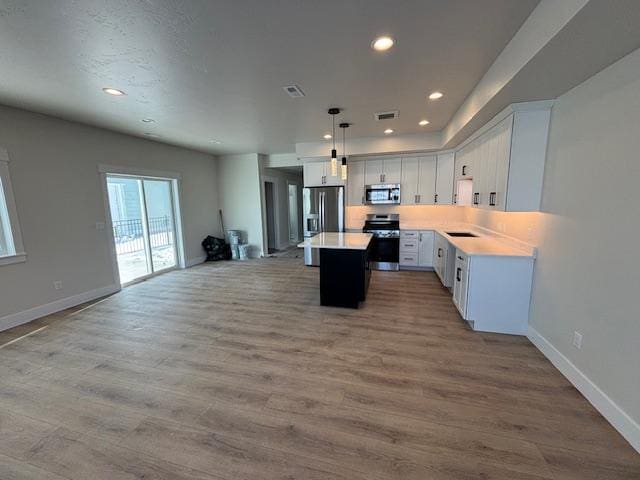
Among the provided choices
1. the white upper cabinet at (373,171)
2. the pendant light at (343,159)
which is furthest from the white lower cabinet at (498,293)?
the white upper cabinet at (373,171)

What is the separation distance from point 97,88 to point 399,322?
4.32 m

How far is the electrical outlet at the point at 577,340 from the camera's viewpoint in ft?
7.20

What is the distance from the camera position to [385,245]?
5.57 metres

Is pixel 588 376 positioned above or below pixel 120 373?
above

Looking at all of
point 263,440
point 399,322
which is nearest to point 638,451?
point 399,322

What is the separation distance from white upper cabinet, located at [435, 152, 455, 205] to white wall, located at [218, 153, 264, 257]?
428cm

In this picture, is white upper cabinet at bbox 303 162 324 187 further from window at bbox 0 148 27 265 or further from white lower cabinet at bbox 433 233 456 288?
window at bbox 0 148 27 265

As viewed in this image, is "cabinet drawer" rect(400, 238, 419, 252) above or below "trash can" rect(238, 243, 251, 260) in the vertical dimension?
above

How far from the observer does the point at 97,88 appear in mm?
2902

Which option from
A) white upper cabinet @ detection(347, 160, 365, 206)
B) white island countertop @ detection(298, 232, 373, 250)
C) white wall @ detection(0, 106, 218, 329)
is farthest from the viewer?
white upper cabinet @ detection(347, 160, 365, 206)

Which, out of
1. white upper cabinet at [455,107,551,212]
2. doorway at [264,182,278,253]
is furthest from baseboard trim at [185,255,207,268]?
white upper cabinet at [455,107,551,212]

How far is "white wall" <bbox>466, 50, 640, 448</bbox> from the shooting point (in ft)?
5.79

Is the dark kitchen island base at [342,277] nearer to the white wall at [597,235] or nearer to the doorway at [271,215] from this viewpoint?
the white wall at [597,235]

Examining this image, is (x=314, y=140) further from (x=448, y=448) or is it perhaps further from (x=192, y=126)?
(x=448, y=448)
